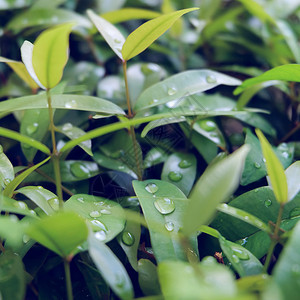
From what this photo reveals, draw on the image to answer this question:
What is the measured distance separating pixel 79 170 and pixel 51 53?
0.27 m

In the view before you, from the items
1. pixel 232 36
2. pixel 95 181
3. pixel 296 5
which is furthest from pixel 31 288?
pixel 296 5

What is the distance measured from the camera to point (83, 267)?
1.78 feet

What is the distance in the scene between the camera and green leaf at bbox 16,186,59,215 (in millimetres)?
513

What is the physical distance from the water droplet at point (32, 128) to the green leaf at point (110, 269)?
347 mm

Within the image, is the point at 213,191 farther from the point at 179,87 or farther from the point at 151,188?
the point at 179,87

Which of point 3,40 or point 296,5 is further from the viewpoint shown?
point 296,5

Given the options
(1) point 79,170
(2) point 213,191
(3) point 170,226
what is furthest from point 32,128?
(2) point 213,191

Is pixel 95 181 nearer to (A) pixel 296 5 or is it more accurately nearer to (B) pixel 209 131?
(B) pixel 209 131

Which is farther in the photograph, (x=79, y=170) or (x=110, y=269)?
(x=79, y=170)

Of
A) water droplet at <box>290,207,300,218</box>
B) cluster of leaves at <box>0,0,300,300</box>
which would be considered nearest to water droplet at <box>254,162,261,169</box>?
cluster of leaves at <box>0,0,300,300</box>

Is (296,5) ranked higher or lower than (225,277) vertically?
higher

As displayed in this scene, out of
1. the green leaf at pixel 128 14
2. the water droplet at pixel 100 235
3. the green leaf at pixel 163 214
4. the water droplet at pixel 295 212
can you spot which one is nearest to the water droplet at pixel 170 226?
the green leaf at pixel 163 214

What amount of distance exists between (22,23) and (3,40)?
0.09 m

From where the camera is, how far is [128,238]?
0.56 m
